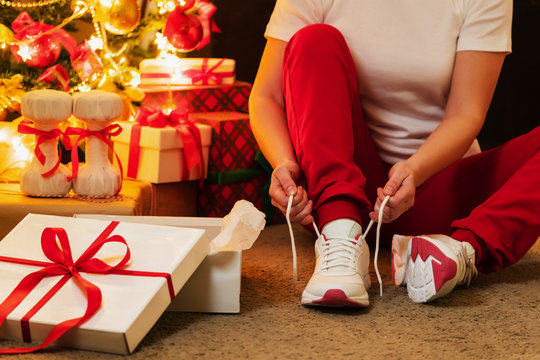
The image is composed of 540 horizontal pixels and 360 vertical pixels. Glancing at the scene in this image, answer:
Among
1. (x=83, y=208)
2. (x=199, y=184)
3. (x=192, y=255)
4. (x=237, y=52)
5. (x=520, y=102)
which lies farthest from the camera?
(x=520, y=102)

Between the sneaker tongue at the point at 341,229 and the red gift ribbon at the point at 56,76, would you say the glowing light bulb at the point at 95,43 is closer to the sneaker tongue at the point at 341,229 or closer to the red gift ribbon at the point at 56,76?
the red gift ribbon at the point at 56,76

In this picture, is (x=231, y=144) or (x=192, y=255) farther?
(x=231, y=144)

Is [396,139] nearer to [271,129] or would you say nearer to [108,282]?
[271,129]

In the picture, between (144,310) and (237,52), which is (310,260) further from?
(237,52)

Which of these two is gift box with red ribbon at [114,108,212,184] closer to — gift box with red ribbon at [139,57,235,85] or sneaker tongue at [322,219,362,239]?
gift box with red ribbon at [139,57,235,85]

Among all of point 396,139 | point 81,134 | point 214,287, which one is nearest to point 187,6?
point 81,134

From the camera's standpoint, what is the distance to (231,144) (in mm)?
1714

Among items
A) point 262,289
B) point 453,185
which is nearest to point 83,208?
point 262,289

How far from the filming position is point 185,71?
1.79 m

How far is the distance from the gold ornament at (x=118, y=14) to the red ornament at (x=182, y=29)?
0.10 metres

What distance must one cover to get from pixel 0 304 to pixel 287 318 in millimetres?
410

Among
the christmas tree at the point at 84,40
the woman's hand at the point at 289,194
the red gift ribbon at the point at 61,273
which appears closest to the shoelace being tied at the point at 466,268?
the woman's hand at the point at 289,194

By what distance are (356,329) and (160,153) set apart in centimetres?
70

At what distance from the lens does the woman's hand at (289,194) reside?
1.13 meters
